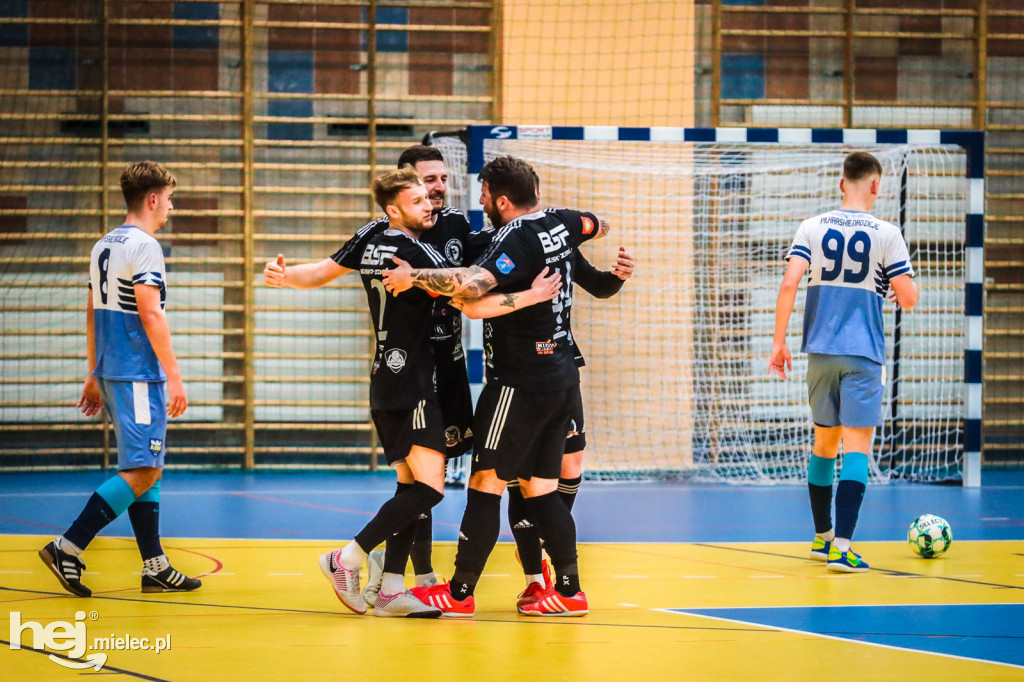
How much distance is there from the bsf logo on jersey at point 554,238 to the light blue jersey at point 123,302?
63.4 inches

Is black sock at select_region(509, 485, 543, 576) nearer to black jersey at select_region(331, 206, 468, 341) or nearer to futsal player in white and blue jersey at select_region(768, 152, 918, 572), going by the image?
black jersey at select_region(331, 206, 468, 341)

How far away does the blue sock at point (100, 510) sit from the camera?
190 inches

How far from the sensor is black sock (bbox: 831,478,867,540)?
566cm

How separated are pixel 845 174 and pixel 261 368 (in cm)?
645

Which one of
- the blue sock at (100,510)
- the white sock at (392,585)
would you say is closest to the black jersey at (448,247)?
the white sock at (392,585)

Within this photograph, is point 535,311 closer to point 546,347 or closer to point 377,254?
point 546,347

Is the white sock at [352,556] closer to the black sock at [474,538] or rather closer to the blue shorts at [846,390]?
the black sock at [474,538]

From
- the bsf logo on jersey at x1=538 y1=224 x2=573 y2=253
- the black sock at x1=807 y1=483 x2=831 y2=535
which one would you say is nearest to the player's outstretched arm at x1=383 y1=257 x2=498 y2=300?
the bsf logo on jersey at x1=538 y1=224 x2=573 y2=253

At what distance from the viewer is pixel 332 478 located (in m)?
Result: 10.4

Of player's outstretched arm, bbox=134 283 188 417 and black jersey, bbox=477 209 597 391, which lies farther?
player's outstretched arm, bbox=134 283 188 417

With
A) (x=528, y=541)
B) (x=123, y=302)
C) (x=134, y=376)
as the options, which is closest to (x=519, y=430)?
(x=528, y=541)

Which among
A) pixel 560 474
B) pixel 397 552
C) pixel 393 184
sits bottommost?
pixel 397 552

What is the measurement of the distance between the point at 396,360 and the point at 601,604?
4.18ft

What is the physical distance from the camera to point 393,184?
4.55 meters
